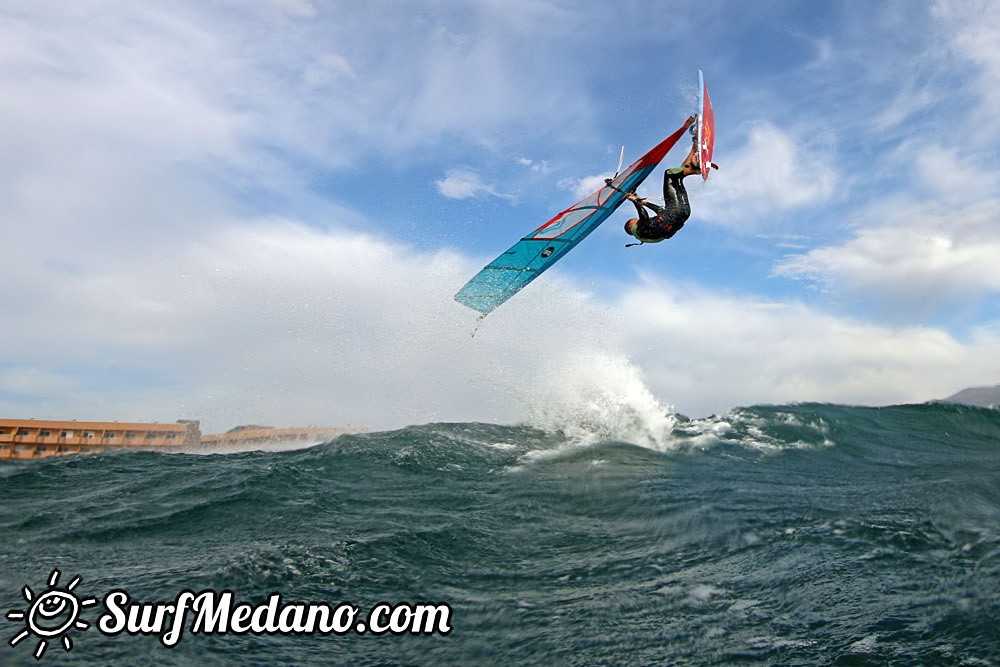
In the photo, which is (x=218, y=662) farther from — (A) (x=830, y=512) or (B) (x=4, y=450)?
(B) (x=4, y=450)

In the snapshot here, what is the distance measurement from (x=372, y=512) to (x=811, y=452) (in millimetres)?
8805

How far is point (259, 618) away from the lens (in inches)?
152

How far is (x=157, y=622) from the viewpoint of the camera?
3.79m

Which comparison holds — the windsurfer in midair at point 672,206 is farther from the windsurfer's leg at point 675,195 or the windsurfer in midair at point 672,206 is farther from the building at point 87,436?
the building at point 87,436

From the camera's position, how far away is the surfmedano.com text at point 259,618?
372cm

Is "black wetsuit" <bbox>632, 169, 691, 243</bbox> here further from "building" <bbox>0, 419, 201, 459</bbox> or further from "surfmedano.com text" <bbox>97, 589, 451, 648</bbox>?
"building" <bbox>0, 419, 201, 459</bbox>

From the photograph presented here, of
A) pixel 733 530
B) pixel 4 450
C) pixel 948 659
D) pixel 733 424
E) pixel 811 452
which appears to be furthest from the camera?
pixel 733 424

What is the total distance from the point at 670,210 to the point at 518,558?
532cm

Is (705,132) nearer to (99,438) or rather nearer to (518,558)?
(518,558)

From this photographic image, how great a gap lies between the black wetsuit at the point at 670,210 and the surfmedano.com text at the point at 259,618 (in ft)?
19.8

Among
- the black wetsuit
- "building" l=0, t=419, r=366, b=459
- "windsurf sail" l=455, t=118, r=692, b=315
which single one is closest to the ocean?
"windsurf sail" l=455, t=118, r=692, b=315

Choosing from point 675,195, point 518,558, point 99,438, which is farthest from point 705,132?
point 99,438

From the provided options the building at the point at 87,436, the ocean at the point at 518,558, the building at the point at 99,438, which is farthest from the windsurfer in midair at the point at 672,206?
the building at the point at 87,436

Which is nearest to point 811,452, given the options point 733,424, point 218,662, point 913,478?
point 913,478
